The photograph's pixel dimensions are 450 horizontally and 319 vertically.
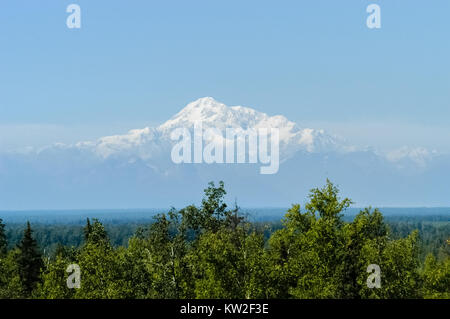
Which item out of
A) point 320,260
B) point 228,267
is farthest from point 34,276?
point 320,260

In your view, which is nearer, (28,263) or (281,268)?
(281,268)

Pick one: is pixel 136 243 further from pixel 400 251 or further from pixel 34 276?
pixel 400 251

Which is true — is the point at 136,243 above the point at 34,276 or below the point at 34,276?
above

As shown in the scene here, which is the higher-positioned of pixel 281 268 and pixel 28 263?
pixel 281 268

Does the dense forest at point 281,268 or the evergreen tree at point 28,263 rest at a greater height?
the dense forest at point 281,268

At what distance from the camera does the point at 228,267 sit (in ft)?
184

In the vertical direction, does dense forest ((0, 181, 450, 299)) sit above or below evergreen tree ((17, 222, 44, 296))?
above

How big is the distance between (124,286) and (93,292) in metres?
2.97

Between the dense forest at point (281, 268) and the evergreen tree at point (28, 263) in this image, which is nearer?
the dense forest at point (281, 268)

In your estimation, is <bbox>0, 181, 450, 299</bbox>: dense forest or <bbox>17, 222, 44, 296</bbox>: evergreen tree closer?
<bbox>0, 181, 450, 299</bbox>: dense forest
